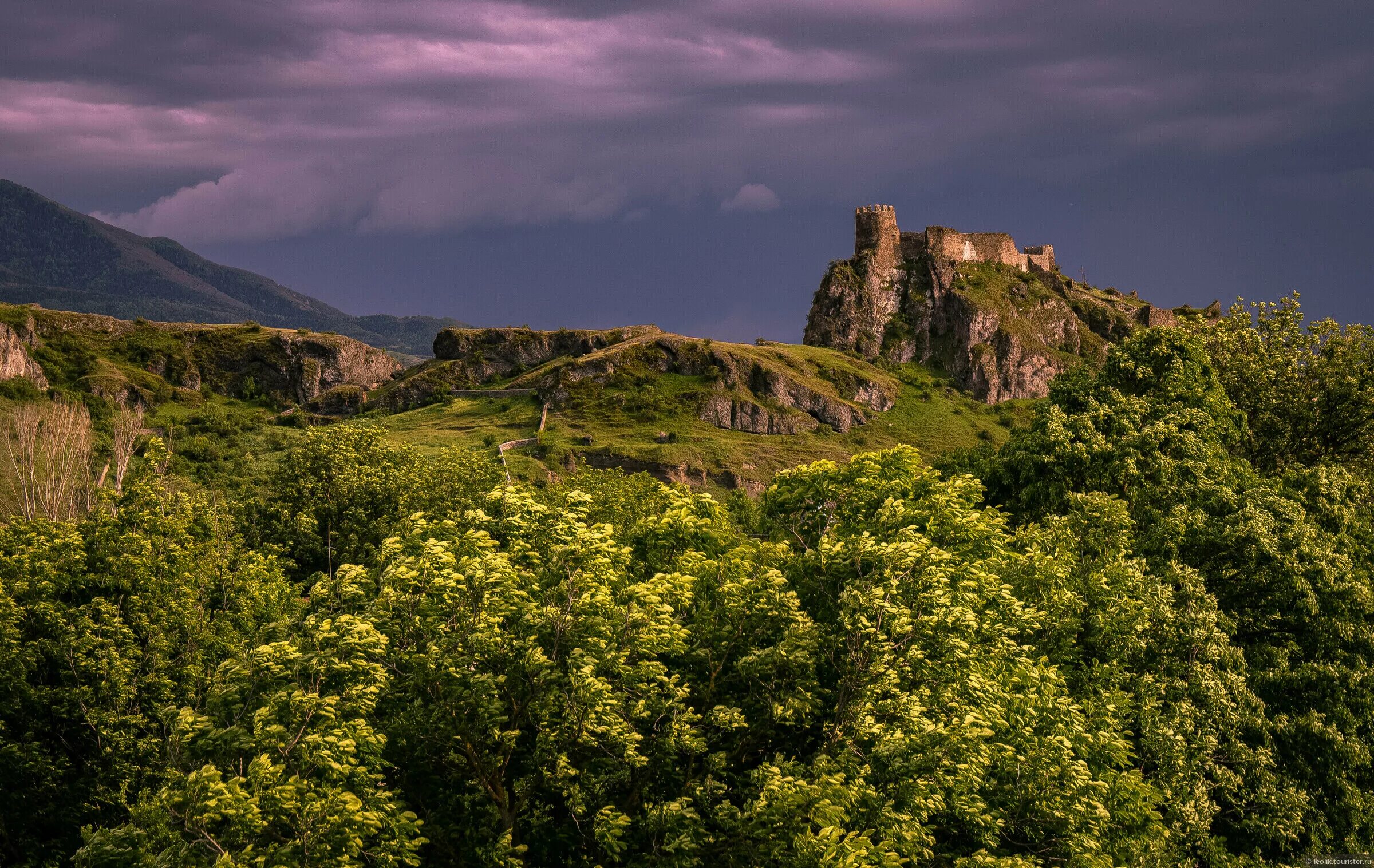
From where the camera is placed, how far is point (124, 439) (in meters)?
108

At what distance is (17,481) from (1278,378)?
101076mm

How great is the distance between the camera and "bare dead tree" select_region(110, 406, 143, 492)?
86762 mm

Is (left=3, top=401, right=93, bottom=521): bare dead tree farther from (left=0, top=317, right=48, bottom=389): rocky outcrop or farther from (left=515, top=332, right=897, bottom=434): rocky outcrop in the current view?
(left=515, top=332, right=897, bottom=434): rocky outcrop

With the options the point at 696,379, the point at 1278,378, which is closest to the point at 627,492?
the point at 1278,378

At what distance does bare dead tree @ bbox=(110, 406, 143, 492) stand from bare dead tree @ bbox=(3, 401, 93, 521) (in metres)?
2.39

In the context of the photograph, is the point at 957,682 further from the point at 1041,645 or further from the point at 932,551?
the point at 1041,645

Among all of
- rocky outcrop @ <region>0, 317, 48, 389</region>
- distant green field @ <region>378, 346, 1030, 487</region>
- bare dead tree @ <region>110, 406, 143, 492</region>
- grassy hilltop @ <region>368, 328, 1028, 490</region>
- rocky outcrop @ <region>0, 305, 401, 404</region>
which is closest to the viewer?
bare dead tree @ <region>110, 406, 143, 492</region>

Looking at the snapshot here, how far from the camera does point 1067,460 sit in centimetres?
4156

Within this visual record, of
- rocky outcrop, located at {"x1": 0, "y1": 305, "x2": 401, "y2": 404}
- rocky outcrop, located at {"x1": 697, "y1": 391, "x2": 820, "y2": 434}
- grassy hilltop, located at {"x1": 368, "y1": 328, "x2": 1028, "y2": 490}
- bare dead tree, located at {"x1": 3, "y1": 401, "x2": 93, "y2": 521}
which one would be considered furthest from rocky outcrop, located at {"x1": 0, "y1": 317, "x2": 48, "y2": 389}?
rocky outcrop, located at {"x1": 697, "y1": 391, "x2": 820, "y2": 434}

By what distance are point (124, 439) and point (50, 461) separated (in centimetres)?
1850

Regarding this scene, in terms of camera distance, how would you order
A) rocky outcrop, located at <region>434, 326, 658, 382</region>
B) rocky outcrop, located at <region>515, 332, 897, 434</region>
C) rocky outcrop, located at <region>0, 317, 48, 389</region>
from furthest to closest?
rocky outcrop, located at <region>434, 326, 658, 382</region>
rocky outcrop, located at <region>515, 332, 897, 434</region>
rocky outcrop, located at <region>0, 317, 48, 389</region>

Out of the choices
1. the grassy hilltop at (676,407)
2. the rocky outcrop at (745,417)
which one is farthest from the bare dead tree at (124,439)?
the rocky outcrop at (745,417)

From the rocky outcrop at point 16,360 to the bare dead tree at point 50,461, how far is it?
36415 mm

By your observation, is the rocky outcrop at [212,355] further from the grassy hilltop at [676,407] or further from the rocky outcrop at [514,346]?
the rocky outcrop at [514,346]
